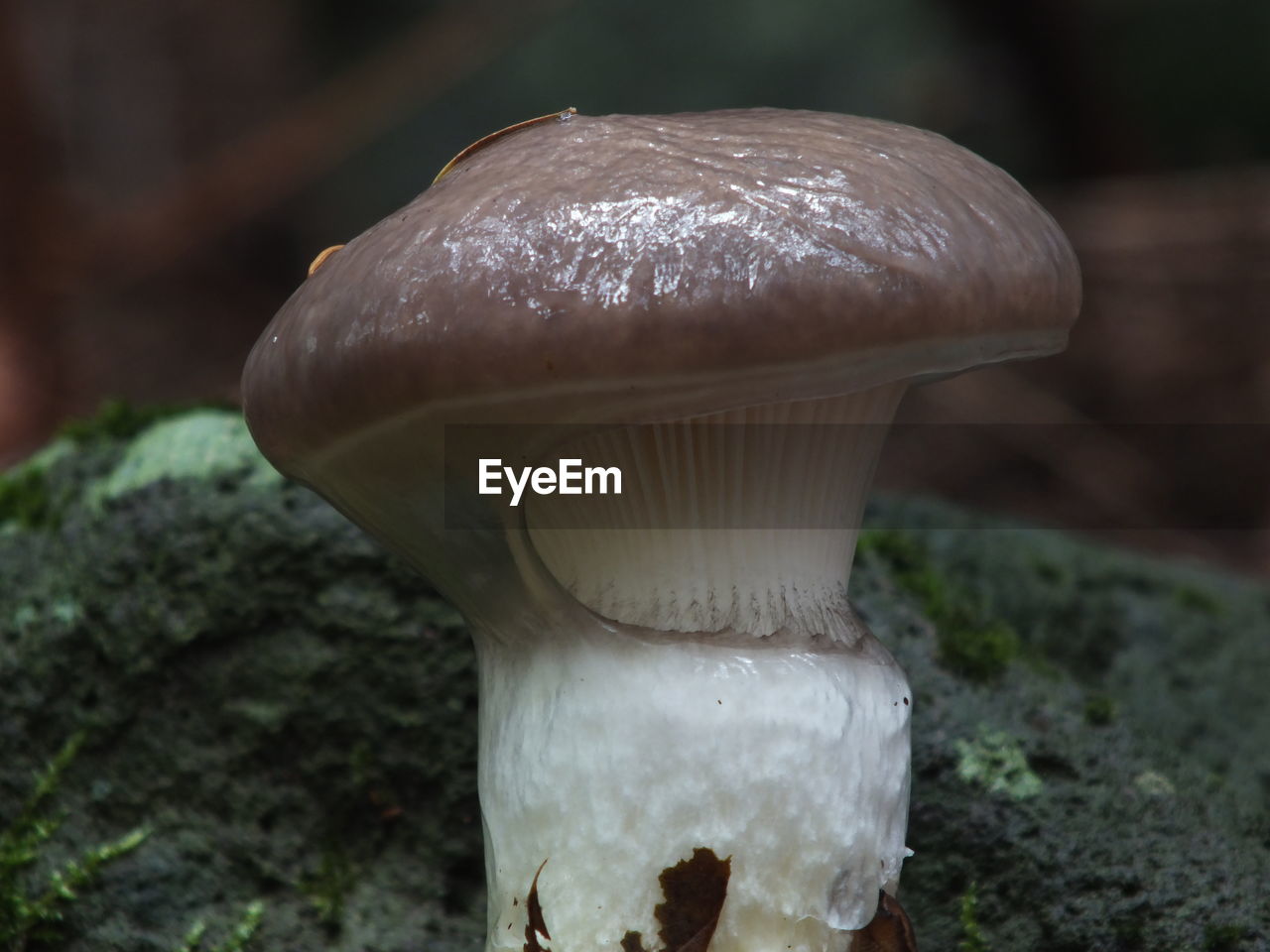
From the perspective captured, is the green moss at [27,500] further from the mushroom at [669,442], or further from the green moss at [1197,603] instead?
the green moss at [1197,603]

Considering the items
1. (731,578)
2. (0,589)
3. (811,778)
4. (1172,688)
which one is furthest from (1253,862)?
(0,589)

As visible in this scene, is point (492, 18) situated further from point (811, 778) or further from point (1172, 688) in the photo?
point (811, 778)

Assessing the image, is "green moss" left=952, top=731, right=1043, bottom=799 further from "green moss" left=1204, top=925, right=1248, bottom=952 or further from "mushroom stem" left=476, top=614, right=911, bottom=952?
"mushroom stem" left=476, top=614, right=911, bottom=952

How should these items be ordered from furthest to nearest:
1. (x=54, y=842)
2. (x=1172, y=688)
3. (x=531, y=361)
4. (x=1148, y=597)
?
(x=1148, y=597)
(x=1172, y=688)
(x=54, y=842)
(x=531, y=361)

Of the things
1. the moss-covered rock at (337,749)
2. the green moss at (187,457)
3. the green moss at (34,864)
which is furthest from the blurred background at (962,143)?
the green moss at (34,864)

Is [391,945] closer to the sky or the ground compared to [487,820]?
closer to the ground

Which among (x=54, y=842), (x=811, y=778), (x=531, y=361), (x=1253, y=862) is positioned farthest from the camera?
(x=54, y=842)
